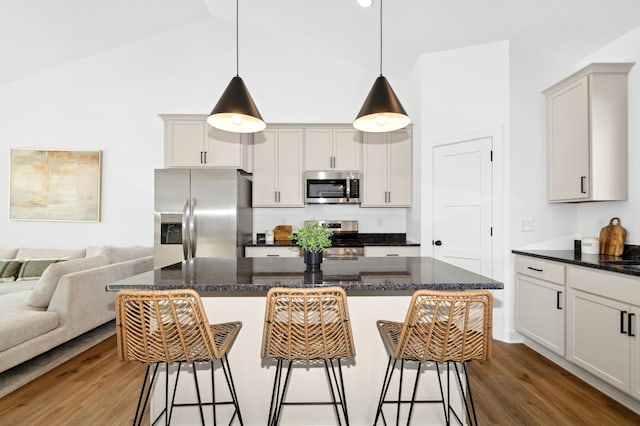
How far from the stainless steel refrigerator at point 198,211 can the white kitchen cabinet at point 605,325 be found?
129 inches

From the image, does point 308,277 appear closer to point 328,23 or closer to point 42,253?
point 328,23

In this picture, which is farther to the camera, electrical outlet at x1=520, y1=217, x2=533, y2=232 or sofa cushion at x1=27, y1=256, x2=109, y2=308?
electrical outlet at x1=520, y1=217, x2=533, y2=232

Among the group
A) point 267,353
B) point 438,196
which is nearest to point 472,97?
point 438,196

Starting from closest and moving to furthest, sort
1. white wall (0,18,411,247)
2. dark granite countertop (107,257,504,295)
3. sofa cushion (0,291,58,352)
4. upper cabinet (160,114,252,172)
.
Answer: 1. dark granite countertop (107,257,504,295)
2. sofa cushion (0,291,58,352)
3. upper cabinet (160,114,252,172)
4. white wall (0,18,411,247)

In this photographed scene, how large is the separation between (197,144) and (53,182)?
2.24 m

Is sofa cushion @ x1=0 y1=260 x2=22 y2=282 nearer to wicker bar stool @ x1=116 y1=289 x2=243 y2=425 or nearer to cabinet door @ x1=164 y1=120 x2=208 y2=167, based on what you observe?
cabinet door @ x1=164 y1=120 x2=208 y2=167

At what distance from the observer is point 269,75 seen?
4559 mm

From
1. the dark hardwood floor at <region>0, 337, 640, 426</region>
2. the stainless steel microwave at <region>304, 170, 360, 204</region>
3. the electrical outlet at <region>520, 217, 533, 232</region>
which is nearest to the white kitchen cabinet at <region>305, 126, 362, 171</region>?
the stainless steel microwave at <region>304, 170, 360, 204</region>

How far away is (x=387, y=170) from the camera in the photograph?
4.29 m

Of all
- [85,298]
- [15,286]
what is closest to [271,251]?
[85,298]

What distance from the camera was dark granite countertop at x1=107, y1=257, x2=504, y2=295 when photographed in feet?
5.26

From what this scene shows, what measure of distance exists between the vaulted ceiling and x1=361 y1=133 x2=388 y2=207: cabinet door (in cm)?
99

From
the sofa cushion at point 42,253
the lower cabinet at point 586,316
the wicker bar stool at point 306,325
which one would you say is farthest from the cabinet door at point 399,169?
the sofa cushion at point 42,253

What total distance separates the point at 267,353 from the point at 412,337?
2.18ft
